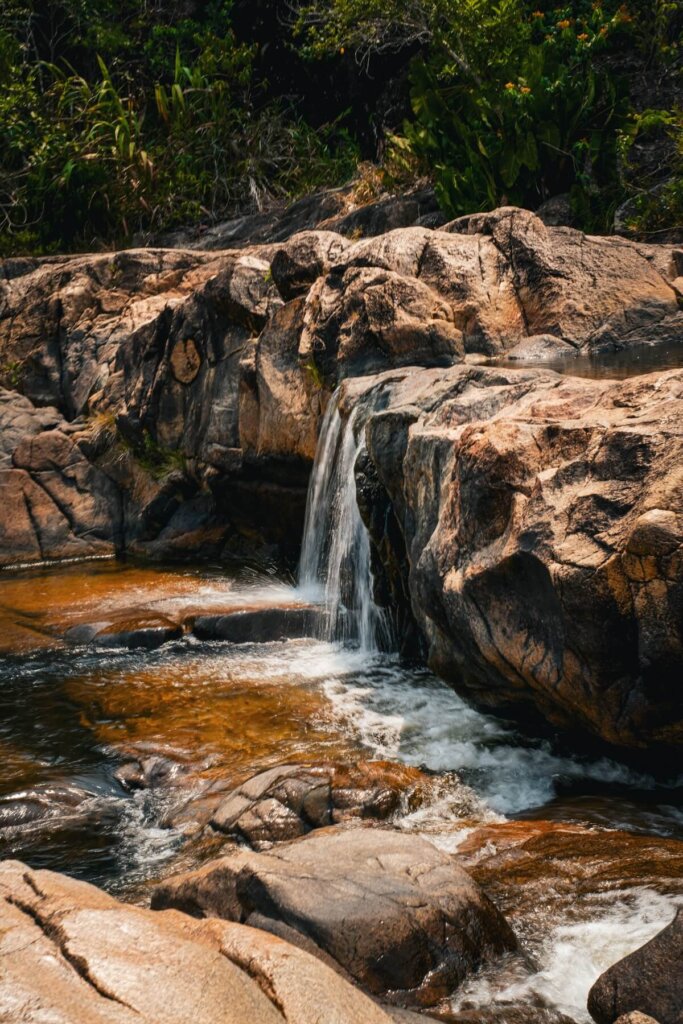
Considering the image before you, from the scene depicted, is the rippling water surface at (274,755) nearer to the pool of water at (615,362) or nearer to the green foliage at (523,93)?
the pool of water at (615,362)

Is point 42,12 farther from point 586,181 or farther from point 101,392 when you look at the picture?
point 586,181

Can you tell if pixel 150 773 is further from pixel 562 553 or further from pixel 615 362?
pixel 615 362

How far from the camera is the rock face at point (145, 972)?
2512mm

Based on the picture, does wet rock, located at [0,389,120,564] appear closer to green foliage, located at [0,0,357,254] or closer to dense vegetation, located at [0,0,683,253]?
dense vegetation, located at [0,0,683,253]

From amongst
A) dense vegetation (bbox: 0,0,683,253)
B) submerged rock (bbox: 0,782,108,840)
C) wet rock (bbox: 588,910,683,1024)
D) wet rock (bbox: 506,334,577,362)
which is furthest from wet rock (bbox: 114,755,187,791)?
dense vegetation (bbox: 0,0,683,253)

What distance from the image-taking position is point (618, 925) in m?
3.86

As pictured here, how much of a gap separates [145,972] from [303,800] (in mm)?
2460

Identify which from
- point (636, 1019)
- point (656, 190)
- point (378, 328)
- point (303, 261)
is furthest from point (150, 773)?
point (656, 190)

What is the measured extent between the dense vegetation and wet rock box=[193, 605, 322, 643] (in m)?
6.83

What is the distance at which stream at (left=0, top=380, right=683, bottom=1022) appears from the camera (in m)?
4.05

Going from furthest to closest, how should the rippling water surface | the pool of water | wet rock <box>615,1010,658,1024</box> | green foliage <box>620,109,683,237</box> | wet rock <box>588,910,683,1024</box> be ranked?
green foliage <box>620,109,683,237</box> < the pool of water < the rippling water surface < wet rock <box>588,910,683,1024</box> < wet rock <box>615,1010,658,1024</box>

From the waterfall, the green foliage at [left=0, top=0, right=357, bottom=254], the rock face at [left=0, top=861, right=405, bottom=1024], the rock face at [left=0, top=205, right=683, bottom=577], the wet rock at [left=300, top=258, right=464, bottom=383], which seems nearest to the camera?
the rock face at [left=0, top=861, right=405, bottom=1024]

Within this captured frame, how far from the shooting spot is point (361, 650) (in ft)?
26.9

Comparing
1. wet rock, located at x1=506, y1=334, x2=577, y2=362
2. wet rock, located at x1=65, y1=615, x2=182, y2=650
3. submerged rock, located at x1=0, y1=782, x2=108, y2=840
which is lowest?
submerged rock, located at x1=0, y1=782, x2=108, y2=840
